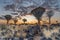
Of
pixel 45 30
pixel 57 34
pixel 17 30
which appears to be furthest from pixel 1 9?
pixel 57 34

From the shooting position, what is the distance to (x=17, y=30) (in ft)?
13.7

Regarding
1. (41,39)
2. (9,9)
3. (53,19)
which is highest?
(9,9)

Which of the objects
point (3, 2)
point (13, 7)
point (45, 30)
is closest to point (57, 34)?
point (45, 30)

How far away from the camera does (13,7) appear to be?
4270 mm

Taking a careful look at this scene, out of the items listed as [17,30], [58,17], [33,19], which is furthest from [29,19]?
[58,17]

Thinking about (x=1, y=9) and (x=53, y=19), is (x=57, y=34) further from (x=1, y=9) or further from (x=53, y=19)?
(x=1, y=9)

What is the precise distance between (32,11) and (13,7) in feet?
1.52

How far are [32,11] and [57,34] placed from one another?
79 centimetres

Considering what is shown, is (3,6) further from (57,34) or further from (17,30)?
(57,34)

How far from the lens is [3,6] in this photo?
4270 mm

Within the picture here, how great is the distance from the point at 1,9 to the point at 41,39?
118cm

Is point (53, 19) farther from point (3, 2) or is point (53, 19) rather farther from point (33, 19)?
point (3, 2)

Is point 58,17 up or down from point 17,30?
up

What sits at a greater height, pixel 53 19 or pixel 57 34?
pixel 53 19
